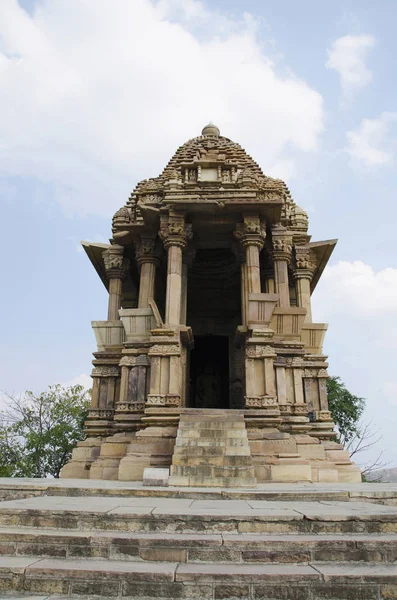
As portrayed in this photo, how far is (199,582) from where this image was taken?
3590 millimetres

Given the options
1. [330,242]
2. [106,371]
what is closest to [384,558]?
[106,371]

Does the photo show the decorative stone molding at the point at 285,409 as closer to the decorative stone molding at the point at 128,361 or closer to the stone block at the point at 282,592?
the decorative stone molding at the point at 128,361

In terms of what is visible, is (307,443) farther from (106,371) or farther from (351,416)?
(351,416)

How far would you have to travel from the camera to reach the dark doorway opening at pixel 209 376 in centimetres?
1898

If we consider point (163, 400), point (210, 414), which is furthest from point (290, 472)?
point (163, 400)

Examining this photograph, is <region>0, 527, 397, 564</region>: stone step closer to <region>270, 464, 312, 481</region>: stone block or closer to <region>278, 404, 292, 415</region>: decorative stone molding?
<region>270, 464, 312, 481</region>: stone block

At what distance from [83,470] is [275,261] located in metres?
8.51

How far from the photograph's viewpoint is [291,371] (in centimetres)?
1215

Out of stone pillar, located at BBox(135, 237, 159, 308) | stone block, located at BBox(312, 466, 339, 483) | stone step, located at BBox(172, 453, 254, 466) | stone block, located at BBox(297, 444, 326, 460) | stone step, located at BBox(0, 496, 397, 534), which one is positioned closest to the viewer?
stone step, located at BBox(0, 496, 397, 534)

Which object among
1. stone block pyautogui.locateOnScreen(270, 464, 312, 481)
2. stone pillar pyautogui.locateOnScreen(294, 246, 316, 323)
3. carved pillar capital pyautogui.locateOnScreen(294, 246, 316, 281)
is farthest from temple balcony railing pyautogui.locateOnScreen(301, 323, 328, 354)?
stone block pyautogui.locateOnScreen(270, 464, 312, 481)

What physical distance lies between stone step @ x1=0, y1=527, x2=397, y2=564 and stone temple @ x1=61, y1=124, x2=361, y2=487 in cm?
425

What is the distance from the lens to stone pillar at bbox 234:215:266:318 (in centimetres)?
1241

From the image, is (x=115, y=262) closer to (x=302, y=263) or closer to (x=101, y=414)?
(x=101, y=414)

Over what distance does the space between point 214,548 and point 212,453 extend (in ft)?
16.1
